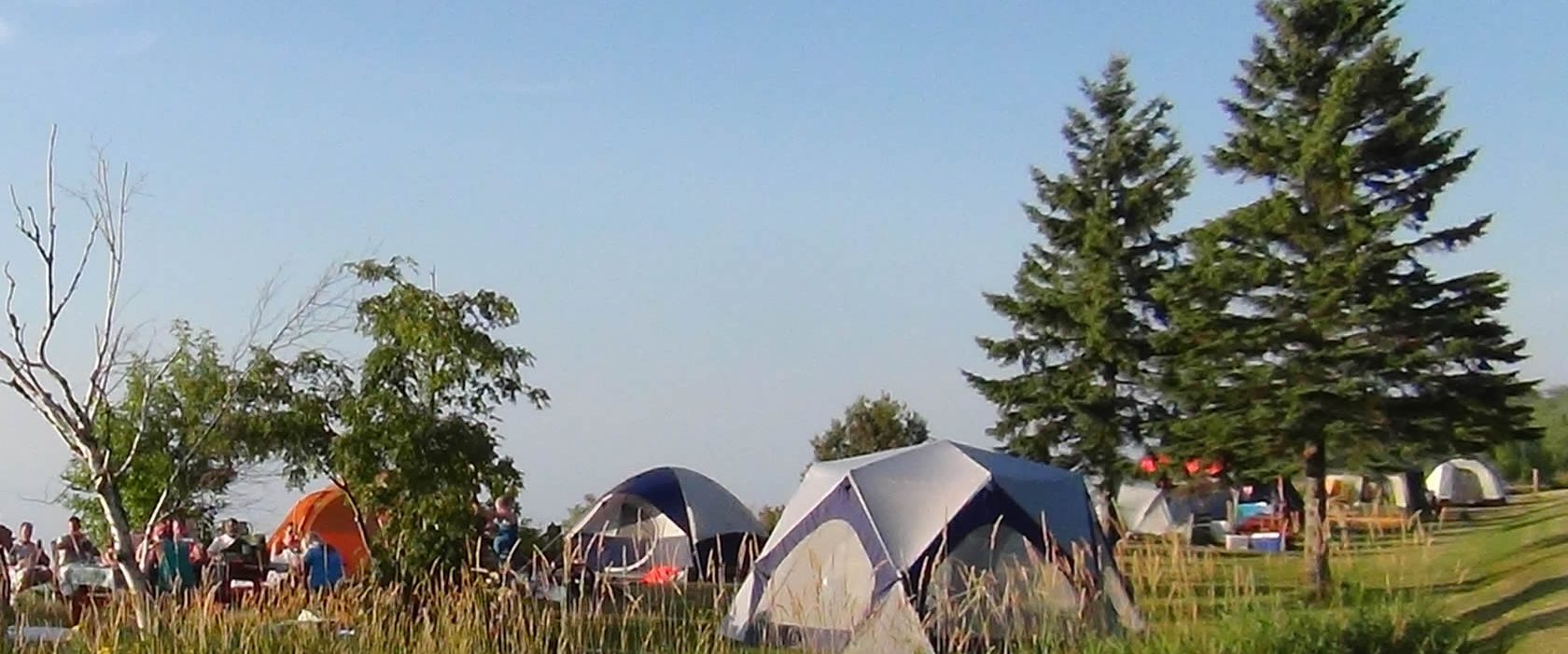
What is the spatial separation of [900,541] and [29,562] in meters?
8.49

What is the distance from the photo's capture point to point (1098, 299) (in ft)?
83.6

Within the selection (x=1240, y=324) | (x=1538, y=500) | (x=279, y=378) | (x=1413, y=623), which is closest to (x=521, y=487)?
(x=279, y=378)

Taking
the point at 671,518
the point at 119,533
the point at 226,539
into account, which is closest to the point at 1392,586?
the point at 119,533

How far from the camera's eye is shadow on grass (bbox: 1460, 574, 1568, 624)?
464 inches

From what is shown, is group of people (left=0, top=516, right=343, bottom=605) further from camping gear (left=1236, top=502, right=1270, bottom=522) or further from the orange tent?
camping gear (left=1236, top=502, right=1270, bottom=522)

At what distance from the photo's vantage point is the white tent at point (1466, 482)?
42759 mm

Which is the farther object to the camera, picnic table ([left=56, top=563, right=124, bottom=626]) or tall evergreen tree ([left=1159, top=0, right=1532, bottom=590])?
tall evergreen tree ([left=1159, top=0, right=1532, bottom=590])

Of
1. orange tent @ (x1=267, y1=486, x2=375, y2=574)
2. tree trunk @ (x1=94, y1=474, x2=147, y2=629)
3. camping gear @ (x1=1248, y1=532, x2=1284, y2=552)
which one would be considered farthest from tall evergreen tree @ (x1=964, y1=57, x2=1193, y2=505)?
tree trunk @ (x1=94, y1=474, x2=147, y2=629)

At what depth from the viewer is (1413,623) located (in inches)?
318

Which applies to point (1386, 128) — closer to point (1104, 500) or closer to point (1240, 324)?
point (1240, 324)

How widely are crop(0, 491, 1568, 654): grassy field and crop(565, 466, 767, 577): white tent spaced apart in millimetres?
10824

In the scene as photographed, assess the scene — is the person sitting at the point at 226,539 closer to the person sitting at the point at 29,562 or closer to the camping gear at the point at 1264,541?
the person sitting at the point at 29,562

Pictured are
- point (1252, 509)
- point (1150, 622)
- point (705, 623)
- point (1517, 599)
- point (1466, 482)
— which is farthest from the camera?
point (1466, 482)

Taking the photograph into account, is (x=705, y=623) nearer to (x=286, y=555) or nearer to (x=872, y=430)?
(x=286, y=555)
